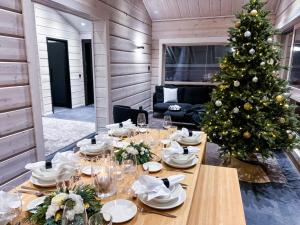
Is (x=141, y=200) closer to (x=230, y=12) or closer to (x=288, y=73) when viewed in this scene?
(x=288, y=73)

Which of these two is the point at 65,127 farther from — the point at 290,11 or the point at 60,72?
the point at 290,11

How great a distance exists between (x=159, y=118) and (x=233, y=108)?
310 centimetres

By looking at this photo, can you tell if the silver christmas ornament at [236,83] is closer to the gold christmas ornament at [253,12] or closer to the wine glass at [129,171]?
the gold christmas ornament at [253,12]

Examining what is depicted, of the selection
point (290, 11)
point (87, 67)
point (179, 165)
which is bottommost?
point (179, 165)

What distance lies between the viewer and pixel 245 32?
281cm

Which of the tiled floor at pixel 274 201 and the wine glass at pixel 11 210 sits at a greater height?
the wine glass at pixel 11 210

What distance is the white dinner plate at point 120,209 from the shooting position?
100 cm

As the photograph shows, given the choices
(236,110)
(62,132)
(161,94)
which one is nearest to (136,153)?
(236,110)

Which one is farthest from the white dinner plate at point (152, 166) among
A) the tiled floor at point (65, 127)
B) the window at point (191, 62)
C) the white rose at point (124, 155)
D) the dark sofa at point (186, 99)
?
the window at point (191, 62)

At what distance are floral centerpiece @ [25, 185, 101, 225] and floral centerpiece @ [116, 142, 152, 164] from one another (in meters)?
0.44

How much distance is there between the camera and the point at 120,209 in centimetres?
106

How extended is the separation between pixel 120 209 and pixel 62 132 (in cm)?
376

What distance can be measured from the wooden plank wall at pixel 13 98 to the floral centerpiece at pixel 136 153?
133cm

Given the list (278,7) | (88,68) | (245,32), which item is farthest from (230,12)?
(88,68)
